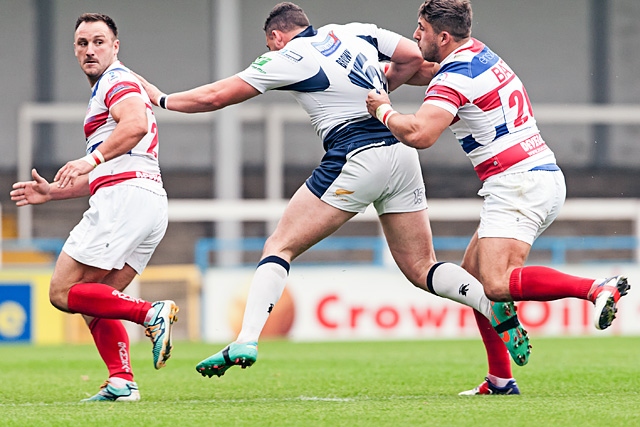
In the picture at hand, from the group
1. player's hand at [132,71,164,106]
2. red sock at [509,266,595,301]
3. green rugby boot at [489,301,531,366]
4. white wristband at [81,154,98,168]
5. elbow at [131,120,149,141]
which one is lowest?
green rugby boot at [489,301,531,366]

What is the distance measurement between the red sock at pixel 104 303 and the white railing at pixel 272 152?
11.2m

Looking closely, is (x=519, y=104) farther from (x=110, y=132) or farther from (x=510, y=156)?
(x=110, y=132)

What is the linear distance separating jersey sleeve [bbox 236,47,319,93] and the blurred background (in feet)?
47.7

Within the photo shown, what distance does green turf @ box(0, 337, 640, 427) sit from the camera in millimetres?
5289

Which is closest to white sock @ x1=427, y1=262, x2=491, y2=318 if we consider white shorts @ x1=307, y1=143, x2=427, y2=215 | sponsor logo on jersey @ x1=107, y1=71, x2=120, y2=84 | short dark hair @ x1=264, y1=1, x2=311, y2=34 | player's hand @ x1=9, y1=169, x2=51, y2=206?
white shorts @ x1=307, y1=143, x2=427, y2=215

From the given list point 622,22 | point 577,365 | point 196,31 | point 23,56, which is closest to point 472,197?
point 622,22

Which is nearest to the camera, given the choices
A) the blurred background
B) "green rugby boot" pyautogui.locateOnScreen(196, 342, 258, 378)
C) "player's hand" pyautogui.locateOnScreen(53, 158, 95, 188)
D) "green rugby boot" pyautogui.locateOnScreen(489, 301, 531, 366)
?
"player's hand" pyautogui.locateOnScreen(53, 158, 95, 188)

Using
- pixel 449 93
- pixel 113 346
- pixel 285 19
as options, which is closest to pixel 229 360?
pixel 113 346

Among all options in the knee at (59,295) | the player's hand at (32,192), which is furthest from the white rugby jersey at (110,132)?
the knee at (59,295)

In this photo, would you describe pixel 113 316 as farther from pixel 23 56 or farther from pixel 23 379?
pixel 23 56

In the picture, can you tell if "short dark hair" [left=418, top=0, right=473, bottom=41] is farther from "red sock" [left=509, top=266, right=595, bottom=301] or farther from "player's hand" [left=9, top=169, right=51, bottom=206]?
"player's hand" [left=9, top=169, right=51, bottom=206]

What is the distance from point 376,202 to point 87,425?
6.88 ft

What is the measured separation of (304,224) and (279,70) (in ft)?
2.67

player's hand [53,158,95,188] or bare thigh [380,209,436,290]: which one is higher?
player's hand [53,158,95,188]
